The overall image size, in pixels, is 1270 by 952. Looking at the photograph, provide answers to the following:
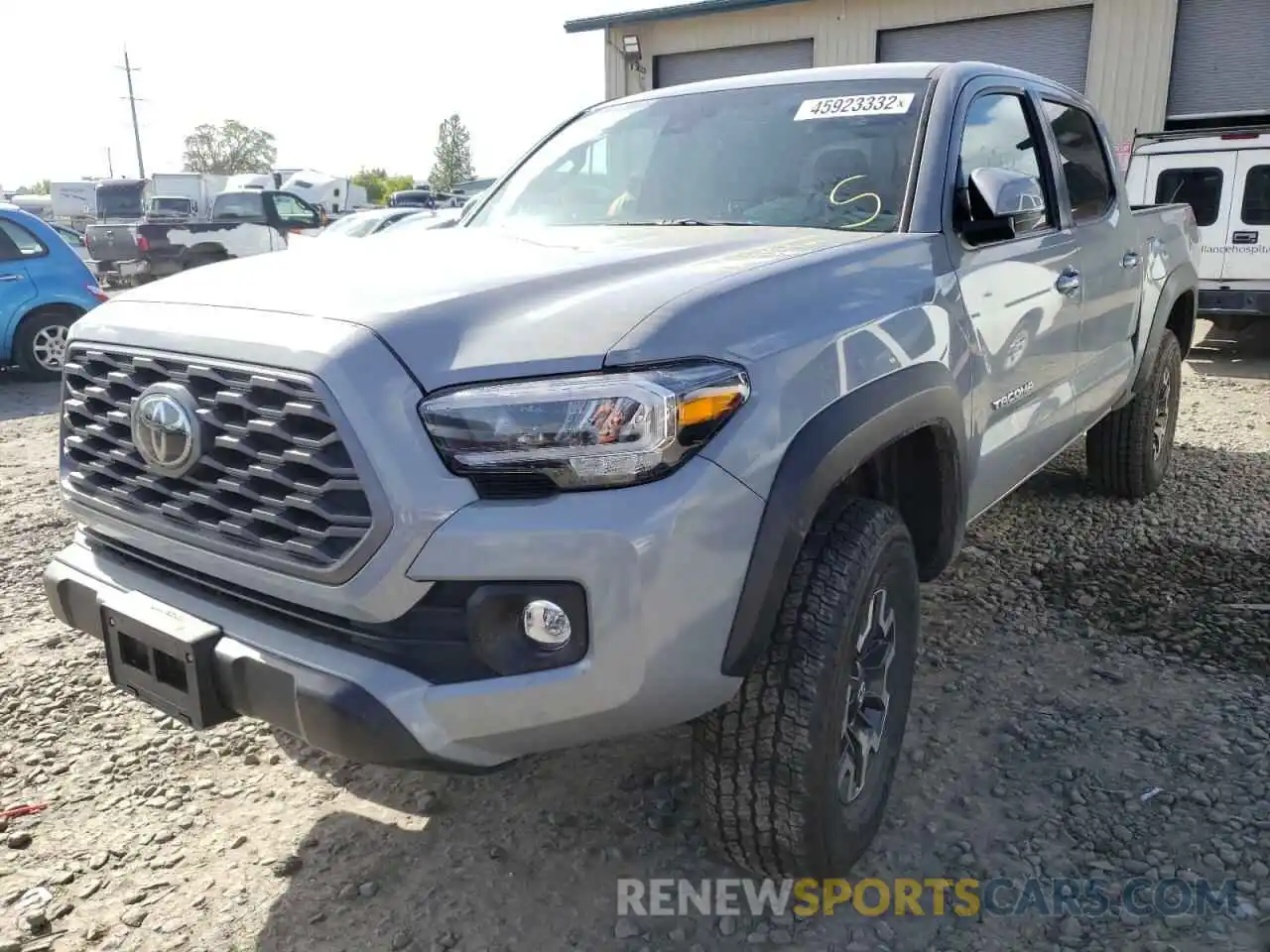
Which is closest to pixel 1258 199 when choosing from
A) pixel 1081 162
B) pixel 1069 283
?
pixel 1081 162

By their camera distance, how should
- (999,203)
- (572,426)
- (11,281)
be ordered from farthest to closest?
1. (11,281)
2. (999,203)
3. (572,426)

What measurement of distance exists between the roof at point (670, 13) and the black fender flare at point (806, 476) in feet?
51.1

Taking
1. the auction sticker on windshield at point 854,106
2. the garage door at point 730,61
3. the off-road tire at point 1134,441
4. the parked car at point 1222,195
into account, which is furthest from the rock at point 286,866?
the garage door at point 730,61

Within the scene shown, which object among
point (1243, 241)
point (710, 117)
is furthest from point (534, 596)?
point (1243, 241)

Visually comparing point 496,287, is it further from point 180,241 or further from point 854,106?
point 180,241

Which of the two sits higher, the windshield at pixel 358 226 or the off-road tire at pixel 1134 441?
the windshield at pixel 358 226

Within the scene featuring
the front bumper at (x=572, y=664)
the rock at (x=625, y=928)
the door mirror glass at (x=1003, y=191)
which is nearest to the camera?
the front bumper at (x=572, y=664)

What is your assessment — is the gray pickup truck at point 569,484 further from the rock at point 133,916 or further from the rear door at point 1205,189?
the rear door at point 1205,189

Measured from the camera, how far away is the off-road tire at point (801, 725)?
80.1 inches

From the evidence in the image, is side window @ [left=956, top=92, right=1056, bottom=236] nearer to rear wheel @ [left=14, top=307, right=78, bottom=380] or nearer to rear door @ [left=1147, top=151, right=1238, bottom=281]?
rear door @ [left=1147, top=151, right=1238, bottom=281]

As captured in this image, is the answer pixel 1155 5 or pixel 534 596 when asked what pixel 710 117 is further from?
pixel 1155 5

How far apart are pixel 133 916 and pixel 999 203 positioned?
2644 mm

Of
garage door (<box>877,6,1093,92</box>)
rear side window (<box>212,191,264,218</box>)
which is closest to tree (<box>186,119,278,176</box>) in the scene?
rear side window (<box>212,191,264,218</box>)

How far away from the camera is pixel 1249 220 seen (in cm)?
965
